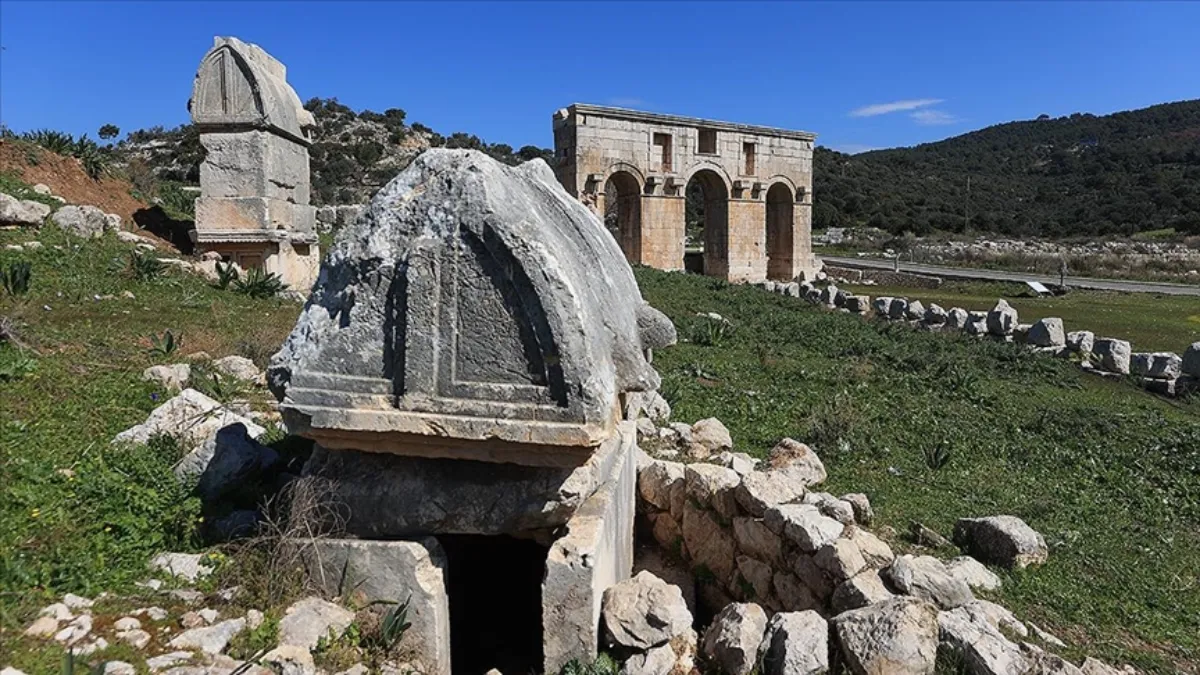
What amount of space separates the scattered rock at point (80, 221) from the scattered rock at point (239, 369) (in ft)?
15.2

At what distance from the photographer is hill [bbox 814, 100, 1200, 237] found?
4369 cm

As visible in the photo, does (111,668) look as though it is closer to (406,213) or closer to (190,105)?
(406,213)

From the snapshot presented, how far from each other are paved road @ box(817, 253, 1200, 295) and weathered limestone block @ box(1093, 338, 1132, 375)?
1184 cm

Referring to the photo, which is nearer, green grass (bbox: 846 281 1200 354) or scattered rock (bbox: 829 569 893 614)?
scattered rock (bbox: 829 569 893 614)

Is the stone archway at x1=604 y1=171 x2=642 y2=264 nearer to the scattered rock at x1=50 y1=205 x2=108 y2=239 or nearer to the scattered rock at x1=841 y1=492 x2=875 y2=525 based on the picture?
the scattered rock at x1=50 y1=205 x2=108 y2=239

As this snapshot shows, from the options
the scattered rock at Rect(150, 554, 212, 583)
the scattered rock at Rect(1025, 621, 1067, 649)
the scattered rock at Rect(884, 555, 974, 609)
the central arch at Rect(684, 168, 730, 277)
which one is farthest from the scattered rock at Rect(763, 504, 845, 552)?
the central arch at Rect(684, 168, 730, 277)

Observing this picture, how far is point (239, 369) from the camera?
19.9ft

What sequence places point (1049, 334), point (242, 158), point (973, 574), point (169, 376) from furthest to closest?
point (1049, 334)
point (242, 158)
point (169, 376)
point (973, 574)

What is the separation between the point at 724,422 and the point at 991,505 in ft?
8.16

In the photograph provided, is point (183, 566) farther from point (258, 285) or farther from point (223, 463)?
point (258, 285)

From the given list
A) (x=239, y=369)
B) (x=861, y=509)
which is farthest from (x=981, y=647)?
(x=239, y=369)

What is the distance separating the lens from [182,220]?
40.0ft

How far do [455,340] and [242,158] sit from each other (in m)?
8.33

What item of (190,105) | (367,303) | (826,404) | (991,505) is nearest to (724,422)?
(826,404)
